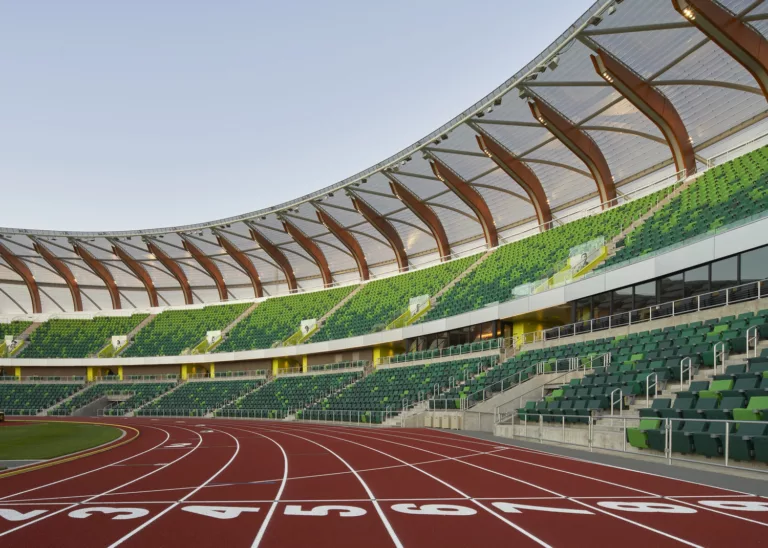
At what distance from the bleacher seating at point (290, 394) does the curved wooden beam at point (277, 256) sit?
13081 mm

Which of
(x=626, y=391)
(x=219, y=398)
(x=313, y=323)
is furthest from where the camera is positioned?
(x=313, y=323)

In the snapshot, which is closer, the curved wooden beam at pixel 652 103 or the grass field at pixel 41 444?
the grass field at pixel 41 444

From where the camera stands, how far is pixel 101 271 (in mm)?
62312

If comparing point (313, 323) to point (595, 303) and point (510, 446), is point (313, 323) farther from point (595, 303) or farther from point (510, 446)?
point (510, 446)

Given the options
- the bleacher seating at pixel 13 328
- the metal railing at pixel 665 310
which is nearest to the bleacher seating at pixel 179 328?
the bleacher seating at pixel 13 328

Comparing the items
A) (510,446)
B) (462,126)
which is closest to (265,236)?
(462,126)

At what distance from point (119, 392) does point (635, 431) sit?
48618 mm

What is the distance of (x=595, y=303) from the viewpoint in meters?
28.2

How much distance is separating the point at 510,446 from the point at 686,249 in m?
9.92

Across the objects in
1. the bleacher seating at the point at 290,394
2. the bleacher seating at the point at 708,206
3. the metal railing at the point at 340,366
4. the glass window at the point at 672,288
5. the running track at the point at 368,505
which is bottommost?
the bleacher seating at the point at 290,394

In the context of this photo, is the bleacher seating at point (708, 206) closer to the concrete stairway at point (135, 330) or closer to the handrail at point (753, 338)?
the handrail at point (753, 338)

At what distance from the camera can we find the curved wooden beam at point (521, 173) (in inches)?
1428

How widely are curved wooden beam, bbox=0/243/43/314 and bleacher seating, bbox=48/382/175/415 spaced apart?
573 inches

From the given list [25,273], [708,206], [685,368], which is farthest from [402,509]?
[25,273]
